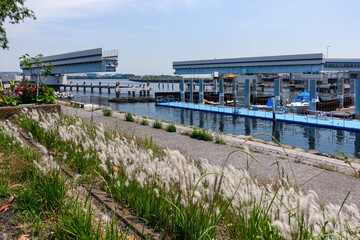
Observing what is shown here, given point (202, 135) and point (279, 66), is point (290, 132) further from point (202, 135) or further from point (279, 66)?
point (279, 66)

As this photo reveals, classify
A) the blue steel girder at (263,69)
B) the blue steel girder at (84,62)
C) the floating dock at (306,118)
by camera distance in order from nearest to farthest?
1. the floating dock at (306,118)
2. the blue steel girder at (84,62)
3. the blue steel girder at (263,69)

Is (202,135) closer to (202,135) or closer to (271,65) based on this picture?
(202,135)


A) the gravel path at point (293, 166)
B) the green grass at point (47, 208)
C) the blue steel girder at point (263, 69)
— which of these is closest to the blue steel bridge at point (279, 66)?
the blue steel girder at point (263, 69)

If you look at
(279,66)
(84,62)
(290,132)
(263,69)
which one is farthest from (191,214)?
(263,69)

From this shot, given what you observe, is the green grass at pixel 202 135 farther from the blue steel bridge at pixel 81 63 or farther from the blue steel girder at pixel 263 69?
the blue steel girder at pixel 263 69

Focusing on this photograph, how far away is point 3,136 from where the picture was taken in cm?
754

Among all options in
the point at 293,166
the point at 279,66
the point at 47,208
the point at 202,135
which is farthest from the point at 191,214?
the point at 279,66

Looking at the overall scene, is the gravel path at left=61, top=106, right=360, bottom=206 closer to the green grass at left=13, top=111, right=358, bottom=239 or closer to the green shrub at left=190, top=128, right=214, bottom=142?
the green shrub at left=190, top=128, right=214, bottom=142

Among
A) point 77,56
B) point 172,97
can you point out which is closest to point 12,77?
point 77,56

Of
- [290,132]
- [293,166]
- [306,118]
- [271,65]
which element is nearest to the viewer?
[293,166]

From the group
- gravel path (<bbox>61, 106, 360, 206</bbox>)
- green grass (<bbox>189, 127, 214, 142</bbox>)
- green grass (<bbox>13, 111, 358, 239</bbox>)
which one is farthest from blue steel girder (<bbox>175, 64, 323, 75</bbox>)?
green grass (<bbox>13, 111, 358, 239</bbox>)

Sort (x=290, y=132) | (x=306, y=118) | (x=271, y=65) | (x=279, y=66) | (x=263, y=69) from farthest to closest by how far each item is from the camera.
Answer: (x=263, y=69) < (x=271, y=65) < (x=279, y=66) < (x=306, y=118) < (x=290, y=132)

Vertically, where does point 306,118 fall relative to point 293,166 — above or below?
below

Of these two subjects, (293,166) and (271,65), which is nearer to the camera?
(293,166)
